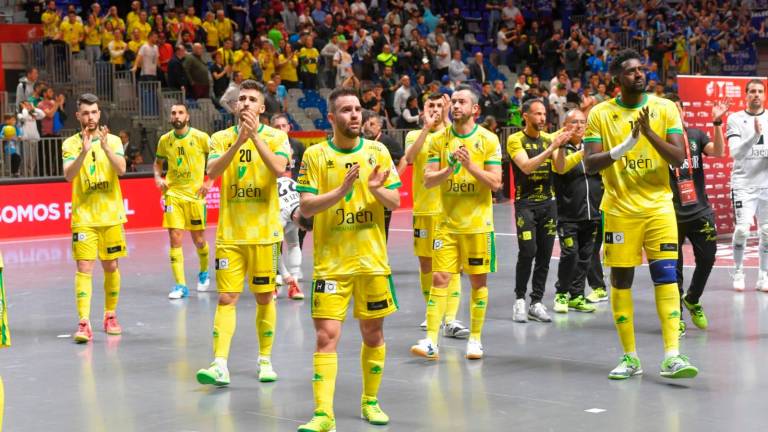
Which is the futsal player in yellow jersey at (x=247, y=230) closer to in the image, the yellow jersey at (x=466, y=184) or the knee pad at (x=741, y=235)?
the yellow jersey at (x=466, y=184)

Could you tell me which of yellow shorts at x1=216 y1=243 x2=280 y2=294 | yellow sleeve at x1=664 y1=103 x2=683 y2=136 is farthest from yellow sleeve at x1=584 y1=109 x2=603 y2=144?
yellow shorts at x1=216 y1=243 x2=280 y2=294

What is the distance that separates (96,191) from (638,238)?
531 cm

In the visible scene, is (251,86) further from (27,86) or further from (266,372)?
(27,86)

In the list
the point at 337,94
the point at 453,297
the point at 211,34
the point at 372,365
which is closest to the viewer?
the point at 337,94

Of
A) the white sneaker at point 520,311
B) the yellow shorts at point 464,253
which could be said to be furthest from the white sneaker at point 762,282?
the yellow shorts at point 464,253

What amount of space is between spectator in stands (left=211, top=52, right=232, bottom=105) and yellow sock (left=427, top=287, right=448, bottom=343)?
15.6 m

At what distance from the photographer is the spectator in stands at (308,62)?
26453 mm

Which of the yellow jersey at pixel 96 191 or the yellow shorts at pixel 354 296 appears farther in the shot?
the yellow jersey at pixel 96 191

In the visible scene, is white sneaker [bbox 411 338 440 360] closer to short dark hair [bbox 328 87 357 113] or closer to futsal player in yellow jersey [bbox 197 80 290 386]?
futsal player in yellow jersey [bbox 197 80 290 386]

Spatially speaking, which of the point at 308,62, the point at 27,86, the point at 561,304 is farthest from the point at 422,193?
the point at 308,62

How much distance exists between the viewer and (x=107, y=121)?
921 inches

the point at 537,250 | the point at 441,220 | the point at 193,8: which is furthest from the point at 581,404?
the point at 193,8

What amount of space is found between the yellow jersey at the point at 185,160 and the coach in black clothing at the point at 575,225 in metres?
4.35

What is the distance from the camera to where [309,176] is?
288 inches
